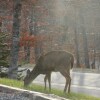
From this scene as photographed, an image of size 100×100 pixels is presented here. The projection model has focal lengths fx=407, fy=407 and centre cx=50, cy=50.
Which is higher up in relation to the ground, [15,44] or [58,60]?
[15,44]

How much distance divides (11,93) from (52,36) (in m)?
28.5

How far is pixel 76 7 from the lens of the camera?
37.9 m

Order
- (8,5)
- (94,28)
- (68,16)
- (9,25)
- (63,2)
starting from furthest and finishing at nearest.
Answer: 1. (94,28)
2. (68,16)
3. (63,2)
4. (9,25)
5. (8,5)

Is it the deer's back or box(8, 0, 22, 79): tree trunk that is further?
box(8, 0, 22, 79): tree trunk

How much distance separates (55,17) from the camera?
125 feet

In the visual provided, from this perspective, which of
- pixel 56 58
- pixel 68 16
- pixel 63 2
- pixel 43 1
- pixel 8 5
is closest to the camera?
pixel 56 58

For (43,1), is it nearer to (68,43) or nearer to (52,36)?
(52,36)

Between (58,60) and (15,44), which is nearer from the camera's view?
(58,60)

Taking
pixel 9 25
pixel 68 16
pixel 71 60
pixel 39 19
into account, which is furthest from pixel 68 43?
pixel 71 60

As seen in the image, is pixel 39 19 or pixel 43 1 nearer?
pixel 43 1

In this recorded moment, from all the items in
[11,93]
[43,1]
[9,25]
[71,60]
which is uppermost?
[43,1]

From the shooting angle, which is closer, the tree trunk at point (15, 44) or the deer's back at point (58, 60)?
the deer's back at point (58, 60)

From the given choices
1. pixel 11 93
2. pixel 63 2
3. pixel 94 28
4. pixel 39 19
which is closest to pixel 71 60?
pixel 11 93

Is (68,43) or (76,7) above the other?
(76,7)
